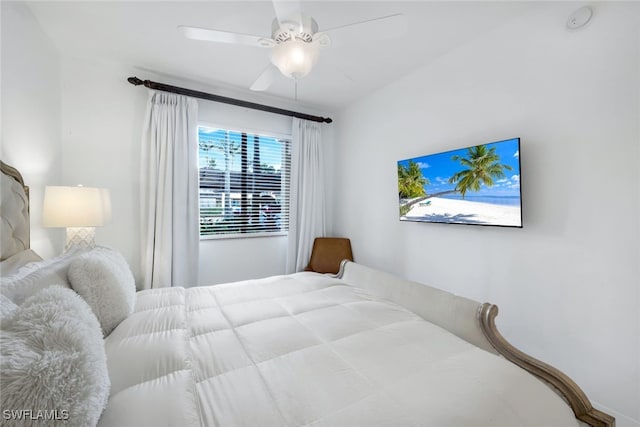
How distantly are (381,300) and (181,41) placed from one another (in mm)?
2541

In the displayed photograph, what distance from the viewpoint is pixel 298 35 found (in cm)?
141

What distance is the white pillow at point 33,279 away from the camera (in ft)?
2.97

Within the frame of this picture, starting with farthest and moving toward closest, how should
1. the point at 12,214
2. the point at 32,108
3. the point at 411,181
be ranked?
the point at 411,181 < the point at 32,108 < the point at 12,214

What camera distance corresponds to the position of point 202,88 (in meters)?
2.89

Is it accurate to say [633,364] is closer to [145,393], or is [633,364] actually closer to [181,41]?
[145,393]

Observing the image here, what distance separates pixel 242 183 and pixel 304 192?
2.59ft

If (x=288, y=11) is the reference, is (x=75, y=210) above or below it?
below

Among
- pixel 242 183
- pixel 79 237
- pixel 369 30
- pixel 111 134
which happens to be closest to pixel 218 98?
pixel 242 183


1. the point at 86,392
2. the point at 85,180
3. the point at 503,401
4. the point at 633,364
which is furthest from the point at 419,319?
the point at 85,180

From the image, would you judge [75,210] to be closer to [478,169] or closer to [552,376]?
[552,376]

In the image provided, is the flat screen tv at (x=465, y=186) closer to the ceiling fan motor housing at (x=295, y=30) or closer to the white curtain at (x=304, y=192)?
the white curtain at (x=304, y=192)

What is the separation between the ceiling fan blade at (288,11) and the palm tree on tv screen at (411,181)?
1.66m

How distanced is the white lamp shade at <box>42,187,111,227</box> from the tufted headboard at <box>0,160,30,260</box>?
0.26 m

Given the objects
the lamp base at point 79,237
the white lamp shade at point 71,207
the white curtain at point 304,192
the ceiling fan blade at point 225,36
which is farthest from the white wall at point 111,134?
the ceiling fan blade at point 225,36
